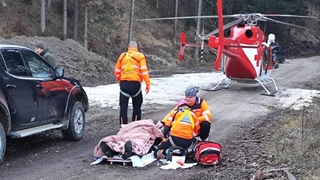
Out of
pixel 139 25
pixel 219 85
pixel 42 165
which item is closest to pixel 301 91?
pixel 219 85

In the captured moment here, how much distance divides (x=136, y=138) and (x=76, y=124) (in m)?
2.06

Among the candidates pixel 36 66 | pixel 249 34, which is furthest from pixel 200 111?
pixel 249 34

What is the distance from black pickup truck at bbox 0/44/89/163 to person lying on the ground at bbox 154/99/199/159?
2230 millimetres

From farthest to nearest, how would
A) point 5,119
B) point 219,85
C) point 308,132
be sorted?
point 219,85, point 308,132, point 5,119

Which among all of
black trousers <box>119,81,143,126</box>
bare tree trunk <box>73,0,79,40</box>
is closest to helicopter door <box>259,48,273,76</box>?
black trousers <box>119,81,143,126</box>

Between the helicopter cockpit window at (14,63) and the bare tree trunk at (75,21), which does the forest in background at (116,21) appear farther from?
the helicopter cockpit window at (14,63)

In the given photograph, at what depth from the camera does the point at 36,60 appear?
9438 mm

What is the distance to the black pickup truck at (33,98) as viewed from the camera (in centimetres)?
814

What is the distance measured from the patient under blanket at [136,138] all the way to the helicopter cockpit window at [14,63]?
1857 millimetres

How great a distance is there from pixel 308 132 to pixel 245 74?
11.0m

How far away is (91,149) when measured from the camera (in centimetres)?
962

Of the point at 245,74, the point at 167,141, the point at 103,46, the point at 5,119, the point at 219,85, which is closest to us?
the point at 5,119

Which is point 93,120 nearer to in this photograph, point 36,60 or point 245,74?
point 36,60

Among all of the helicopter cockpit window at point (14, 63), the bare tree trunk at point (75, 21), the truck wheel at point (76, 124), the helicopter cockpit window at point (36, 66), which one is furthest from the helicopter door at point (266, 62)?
the bare tree trunk at point (75, 21)
